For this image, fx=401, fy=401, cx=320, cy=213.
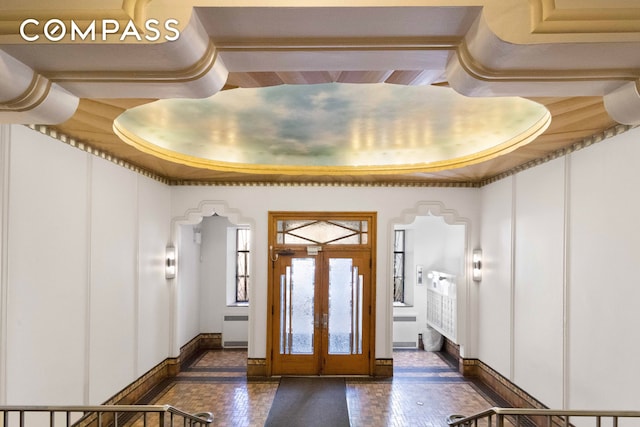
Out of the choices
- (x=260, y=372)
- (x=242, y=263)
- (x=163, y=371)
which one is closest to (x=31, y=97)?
(x=163, y=371)

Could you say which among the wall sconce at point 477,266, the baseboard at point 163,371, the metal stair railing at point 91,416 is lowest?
the baseboard at point 163,371

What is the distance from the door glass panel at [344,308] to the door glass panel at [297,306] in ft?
1.09

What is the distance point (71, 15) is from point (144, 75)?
32 centimetres

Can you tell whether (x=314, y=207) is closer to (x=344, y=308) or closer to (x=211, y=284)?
(x=344, y=308)

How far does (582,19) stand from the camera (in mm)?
1440

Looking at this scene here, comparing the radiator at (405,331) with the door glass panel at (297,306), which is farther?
the radiator at (405,331)

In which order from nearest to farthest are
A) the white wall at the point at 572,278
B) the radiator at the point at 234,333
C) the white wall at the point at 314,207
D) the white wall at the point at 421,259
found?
the white wall at the point at 572,278 < the white wall at the point at 314,207 < the white wall at the point at 421,259 < the radiator at the point at 234,333

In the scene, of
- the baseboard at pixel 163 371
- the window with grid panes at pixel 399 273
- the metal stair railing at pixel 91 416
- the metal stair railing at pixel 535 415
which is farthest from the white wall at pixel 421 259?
the metal stair railing at pixel 91 416

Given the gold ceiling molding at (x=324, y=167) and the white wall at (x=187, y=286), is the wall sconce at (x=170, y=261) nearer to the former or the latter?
the white wall at (x=187, y=286)

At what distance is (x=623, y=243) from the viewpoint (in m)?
3.27

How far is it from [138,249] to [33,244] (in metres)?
2.03

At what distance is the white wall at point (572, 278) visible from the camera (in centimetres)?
325

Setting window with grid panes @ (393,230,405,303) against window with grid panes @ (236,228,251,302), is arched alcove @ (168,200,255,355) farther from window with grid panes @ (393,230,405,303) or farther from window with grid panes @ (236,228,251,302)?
window with grid panes @ (393,230,405,303)

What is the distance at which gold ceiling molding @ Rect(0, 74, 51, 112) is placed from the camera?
173 cm
